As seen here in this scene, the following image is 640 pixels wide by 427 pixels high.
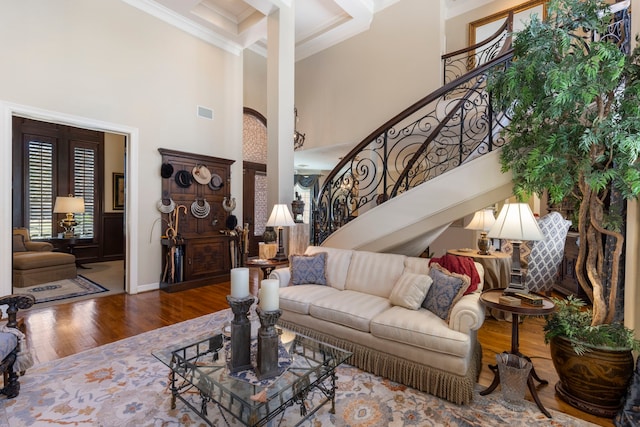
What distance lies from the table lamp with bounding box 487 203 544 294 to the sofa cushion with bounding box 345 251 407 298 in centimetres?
98

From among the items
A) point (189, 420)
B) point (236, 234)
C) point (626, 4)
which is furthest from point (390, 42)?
point (189, 420)

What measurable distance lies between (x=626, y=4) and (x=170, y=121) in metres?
5.66

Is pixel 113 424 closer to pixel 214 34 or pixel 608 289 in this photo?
pixel 608 289

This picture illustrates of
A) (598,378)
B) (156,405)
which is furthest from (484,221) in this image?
(156,405)

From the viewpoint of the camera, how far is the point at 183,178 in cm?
526

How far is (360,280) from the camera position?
3.28 m

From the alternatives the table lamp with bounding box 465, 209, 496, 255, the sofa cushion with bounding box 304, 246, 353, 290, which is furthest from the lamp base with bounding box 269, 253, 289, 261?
the table lamp with bounding box 465, 209, 496, 255

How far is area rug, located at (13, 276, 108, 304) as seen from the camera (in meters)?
4.44

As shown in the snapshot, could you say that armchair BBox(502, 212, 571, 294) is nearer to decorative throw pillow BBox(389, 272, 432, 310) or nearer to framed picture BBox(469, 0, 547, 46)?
decorative throw pillow BBox(389, 272, 432, 310)

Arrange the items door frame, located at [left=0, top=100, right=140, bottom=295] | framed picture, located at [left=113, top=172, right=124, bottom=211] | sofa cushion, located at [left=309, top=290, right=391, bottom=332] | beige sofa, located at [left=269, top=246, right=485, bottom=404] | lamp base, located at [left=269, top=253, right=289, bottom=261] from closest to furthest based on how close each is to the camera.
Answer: beige sofa, located at [left=269, top=246, right=485, bottom=404], sofa cushion, located at [left=309, top=290, right=391, bottom=332], door frame, located at [left=0, top=100, right=140, bottom=295], lamp base, located at [left=269, top=253, right=289, bottom=261], framed picture, located at [left=113, top=172, right=124, bottom=211]

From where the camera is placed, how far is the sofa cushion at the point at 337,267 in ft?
11.2

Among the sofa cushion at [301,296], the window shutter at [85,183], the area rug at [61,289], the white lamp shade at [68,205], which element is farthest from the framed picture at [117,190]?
the sofa cushion at [301,296]

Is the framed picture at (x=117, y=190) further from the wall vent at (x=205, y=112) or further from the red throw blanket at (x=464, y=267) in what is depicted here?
the red throw blanket at (x=464, y=267)

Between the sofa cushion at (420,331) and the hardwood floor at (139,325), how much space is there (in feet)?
2.01
